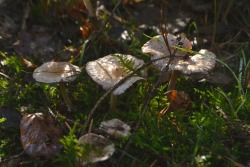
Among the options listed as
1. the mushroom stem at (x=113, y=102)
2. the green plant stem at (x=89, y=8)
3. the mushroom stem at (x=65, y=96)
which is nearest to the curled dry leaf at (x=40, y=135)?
the mushroom stem at (x=65, y=96)

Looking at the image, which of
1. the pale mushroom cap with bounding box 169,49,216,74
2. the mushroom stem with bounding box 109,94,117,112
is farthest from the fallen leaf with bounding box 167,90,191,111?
the mushroom stem with bounding box 109,94,117,112

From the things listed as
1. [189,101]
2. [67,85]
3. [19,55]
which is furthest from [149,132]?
[19,55]

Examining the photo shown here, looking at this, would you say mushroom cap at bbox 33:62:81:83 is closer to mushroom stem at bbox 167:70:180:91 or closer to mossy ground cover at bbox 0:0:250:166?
mossy ground cover at bbox 0:0:250:166

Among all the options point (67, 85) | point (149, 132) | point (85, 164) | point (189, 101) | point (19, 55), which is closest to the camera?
point (85, 164)

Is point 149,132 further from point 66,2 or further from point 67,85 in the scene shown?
point 66,2

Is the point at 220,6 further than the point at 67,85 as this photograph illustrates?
Yes

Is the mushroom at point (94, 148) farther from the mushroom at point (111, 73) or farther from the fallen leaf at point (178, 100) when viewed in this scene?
the fallen leaf at point (178, 100)
